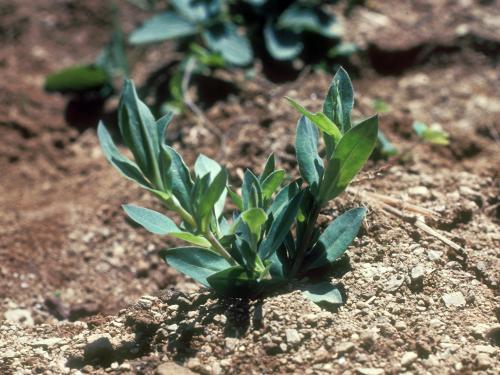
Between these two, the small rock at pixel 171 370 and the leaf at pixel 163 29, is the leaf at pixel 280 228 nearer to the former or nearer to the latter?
the small rock at pixel 171 370

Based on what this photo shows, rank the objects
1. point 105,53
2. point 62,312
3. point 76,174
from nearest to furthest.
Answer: point 62,312 < point 76,174 < point 105,53

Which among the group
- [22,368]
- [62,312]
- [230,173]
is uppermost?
[230,173]

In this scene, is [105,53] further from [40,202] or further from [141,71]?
[40,202]

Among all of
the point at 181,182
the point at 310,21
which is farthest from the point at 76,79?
the point at 181,182

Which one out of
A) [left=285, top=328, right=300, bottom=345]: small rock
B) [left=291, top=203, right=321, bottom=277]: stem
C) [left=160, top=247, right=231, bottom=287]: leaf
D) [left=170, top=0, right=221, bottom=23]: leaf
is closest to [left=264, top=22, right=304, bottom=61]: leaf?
[left=170, top=0, right=221, bottom=23]: leaf

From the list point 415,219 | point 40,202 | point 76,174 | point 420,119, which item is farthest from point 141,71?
point 415,219
